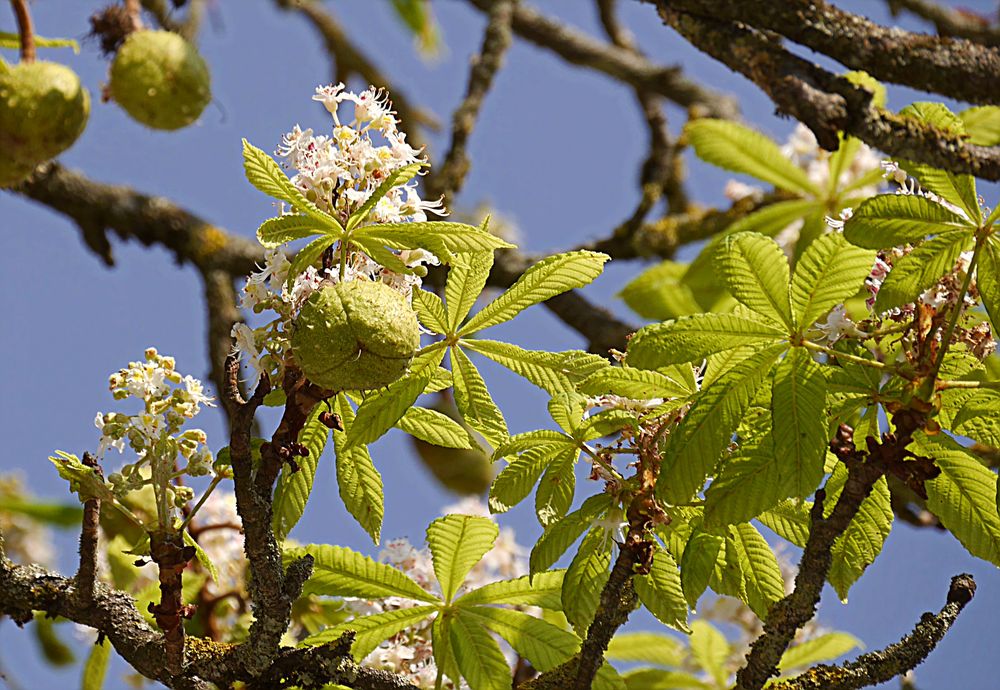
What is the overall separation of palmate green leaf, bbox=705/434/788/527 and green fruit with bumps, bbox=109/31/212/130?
2.61 m

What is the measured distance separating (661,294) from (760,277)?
6.79ft

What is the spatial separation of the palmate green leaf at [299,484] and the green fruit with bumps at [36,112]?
1.80m

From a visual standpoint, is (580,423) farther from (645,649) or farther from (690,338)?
(645,649)

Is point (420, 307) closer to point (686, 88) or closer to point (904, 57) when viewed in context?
point (904, 57)

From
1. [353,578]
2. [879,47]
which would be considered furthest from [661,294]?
[353,578]

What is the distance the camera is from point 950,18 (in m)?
5.46

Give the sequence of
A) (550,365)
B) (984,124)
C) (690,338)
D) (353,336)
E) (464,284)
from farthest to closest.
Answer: (984,124) < (464,284) < (550,365) < (690,338) < (353,336)

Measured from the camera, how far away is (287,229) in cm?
181

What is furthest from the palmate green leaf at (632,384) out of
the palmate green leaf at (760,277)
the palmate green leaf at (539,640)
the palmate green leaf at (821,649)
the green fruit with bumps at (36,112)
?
the green fruit with bumps at (36,112)

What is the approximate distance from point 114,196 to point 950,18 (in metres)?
3.95

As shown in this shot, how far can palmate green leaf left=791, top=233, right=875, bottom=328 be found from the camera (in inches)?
72.8

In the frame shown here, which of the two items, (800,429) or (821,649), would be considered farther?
(821,649)

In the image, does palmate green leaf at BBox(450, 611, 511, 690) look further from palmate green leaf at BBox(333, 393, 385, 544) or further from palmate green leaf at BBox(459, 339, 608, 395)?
palmate green leaf at BBox(459, 339, 608, 395)

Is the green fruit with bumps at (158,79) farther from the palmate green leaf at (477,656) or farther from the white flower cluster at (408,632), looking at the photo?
the palmate green leaf at (477,656)
